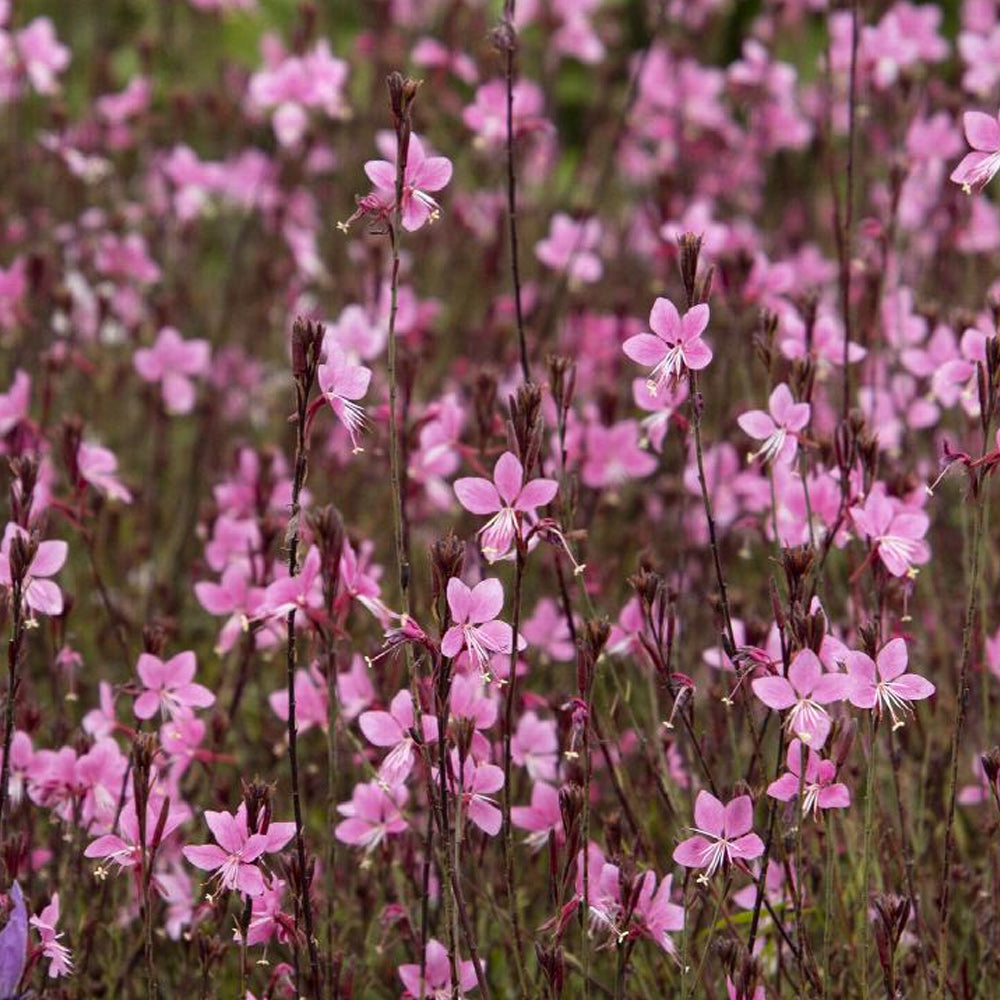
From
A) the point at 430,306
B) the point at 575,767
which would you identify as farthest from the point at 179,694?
the point at 430,306

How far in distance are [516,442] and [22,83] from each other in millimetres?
2742

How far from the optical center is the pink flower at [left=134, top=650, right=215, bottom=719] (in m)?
2.26

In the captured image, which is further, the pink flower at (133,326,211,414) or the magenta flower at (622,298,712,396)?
the pink flower at (133,326,211,414)

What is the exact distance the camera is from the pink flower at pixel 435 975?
7.03 feet

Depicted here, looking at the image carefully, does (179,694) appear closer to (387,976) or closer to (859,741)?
(387,976)

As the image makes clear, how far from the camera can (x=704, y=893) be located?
2.20m

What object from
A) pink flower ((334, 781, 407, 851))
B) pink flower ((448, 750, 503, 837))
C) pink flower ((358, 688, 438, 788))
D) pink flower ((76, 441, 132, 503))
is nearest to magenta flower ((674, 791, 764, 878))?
pink flower ((448, 750, 503, 837))

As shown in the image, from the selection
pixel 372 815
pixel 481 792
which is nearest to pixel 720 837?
pixel 481 792

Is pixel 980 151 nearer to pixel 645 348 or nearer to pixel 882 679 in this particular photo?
pixel 645 348

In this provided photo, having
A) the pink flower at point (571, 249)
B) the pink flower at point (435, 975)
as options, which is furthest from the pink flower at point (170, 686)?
the pink flower at point (571, 249)

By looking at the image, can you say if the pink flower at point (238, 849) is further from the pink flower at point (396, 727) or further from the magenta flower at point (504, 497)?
the magenta flower at point (504, 497)

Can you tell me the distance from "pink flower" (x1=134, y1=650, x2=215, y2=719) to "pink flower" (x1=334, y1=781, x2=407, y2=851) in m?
0.24

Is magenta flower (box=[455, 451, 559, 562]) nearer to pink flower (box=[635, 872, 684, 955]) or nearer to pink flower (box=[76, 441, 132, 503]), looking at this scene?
pink flower (box=[635, 872, 684, 955])

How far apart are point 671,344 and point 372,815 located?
75 cm
